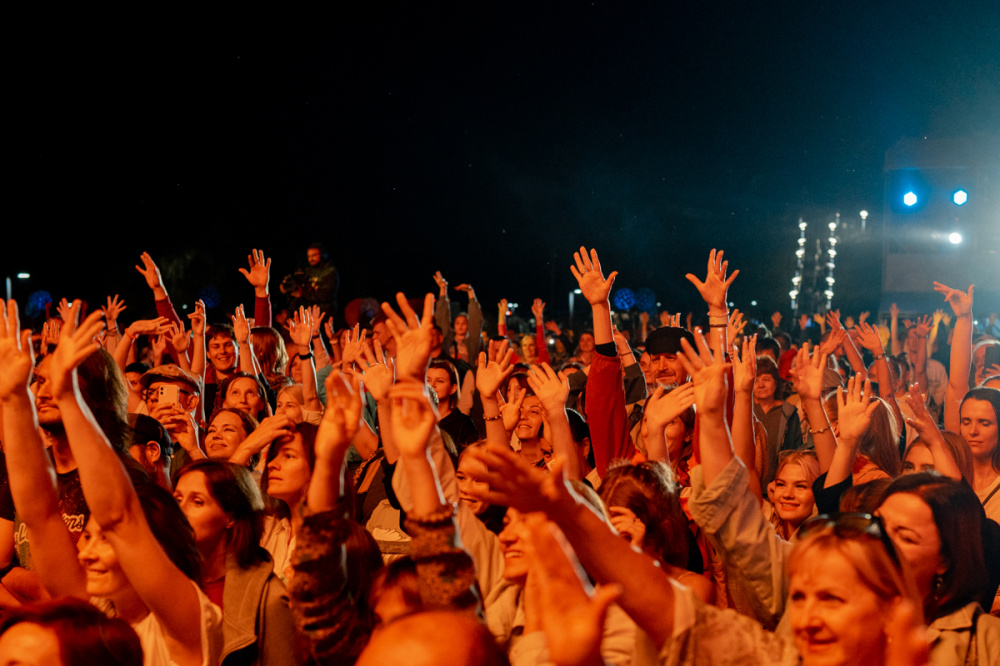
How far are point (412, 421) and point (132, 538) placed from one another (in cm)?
90

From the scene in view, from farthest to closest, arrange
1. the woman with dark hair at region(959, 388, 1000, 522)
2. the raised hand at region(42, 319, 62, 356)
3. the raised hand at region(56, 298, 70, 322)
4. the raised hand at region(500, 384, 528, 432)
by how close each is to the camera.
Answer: the raised hand at region(42, 319, 62, 356) < the raised hand at region(500, 384, 528, 432) < the woman with dark hair at region(959, 388, 1000, 522) < the raised hand at region(56, 298, 70, 322)

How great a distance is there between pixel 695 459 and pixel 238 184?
1840cm

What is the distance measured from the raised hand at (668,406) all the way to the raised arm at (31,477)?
2475mm

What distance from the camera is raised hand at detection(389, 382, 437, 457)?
2531 mm

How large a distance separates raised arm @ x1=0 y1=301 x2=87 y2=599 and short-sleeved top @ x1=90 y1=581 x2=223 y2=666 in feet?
1.16

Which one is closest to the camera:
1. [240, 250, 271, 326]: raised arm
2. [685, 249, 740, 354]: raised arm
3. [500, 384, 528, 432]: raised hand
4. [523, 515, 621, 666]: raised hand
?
[523, 515, 621, 666]: raised hand

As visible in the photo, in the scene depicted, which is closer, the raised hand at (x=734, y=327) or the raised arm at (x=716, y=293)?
the raised arm at (x=716, y=293)

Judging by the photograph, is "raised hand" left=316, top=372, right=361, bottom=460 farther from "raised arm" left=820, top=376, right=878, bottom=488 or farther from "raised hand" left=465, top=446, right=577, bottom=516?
"raised arm" left=820, top=376, right=878, bottom=488

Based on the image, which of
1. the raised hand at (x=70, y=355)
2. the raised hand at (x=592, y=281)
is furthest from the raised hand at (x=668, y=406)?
the raised hand at (x=70, y=355)

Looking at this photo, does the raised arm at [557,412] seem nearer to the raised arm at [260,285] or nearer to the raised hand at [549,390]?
the raised hand at [549,390]

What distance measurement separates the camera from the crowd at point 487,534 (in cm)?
202

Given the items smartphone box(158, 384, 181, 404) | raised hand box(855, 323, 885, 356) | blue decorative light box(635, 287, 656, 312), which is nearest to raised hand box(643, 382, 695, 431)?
smartphone box(158, 384, 181, 404)

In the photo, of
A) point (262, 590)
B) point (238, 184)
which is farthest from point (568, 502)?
point (238, 184)

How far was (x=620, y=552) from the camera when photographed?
6.63 feet
